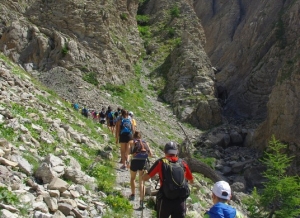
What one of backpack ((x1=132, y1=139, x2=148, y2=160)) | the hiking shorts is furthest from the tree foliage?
the hiking shorts

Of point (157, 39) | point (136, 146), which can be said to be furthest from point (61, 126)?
point (157, 39)

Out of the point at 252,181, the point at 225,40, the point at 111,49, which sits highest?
the point at 225,40

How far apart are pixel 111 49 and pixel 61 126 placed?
2317 cm

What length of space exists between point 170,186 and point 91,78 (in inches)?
940

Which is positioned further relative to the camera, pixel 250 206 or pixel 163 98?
pixel 163 98

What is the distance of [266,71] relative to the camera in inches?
1454

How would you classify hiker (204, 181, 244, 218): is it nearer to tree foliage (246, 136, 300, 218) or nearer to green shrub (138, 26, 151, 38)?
tree foliage (246, 136, 300, 218)

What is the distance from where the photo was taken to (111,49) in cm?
3359

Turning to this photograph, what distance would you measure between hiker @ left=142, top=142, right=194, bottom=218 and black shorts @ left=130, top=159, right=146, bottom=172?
2.71 meters

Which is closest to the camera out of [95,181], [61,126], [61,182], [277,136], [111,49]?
[61,182]

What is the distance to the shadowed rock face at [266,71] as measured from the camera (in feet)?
92.3

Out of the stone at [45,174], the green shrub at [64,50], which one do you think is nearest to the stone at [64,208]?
the stone at [45,174]

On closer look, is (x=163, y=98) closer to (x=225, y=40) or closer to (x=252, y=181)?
(x=252, y=181)

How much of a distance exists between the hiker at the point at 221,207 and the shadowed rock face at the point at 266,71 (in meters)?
23.4
